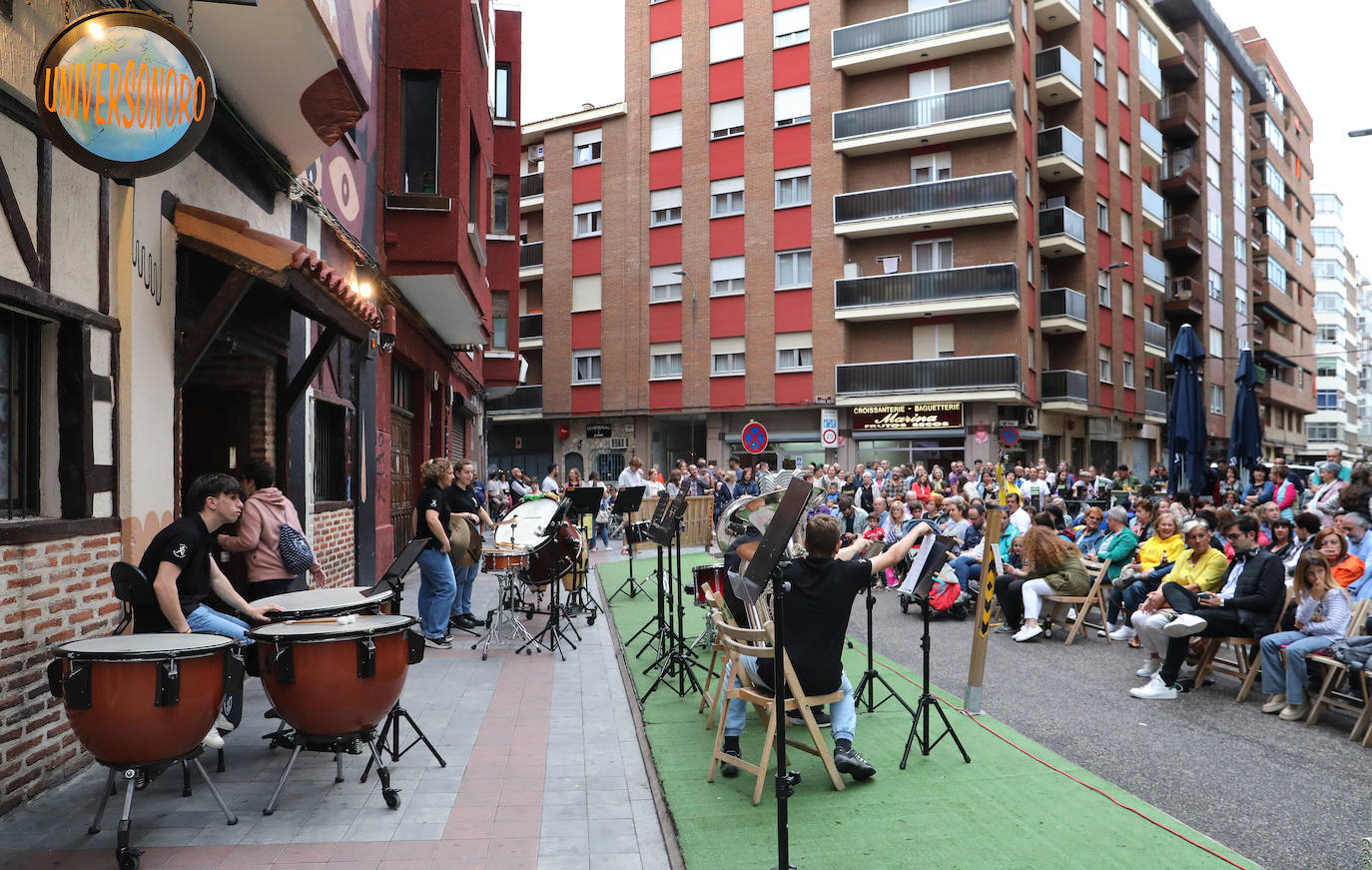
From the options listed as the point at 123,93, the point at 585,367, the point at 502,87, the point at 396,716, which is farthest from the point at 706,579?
the point at 585,367

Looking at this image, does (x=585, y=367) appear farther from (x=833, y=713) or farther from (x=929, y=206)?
(x=833, y=713)

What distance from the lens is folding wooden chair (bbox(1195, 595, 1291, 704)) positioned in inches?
Answer: 290

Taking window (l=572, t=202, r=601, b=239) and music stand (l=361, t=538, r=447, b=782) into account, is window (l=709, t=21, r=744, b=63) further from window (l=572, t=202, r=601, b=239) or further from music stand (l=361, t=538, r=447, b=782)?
music stand (l=361, t=538, r=447, b=782)

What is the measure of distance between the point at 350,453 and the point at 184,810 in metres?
6.87

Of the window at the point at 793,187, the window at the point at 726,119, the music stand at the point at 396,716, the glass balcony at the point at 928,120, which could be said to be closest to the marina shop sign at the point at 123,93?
the music stand at the point at 396,716

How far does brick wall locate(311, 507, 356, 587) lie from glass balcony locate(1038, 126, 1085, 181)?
91.1 ft

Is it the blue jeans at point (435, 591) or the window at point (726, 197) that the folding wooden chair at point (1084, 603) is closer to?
the blue jeans at point (435, 591)

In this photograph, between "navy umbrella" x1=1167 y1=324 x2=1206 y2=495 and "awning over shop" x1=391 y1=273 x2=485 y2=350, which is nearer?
"awning over shop" x1=391 y1=273 x2=485 y2=350

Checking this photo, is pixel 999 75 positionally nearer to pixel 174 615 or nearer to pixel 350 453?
pixel 350 453

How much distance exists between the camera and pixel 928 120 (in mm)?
29328

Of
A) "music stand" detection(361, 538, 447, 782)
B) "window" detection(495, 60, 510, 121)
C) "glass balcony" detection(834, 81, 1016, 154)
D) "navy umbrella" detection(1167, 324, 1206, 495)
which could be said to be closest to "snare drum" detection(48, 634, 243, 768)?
"music stand" detection(361, 538, 447, 782)

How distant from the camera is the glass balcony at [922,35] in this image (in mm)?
28422

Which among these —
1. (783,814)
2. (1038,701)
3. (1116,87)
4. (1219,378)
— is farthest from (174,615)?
(1219,378)

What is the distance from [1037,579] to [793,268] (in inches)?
887
